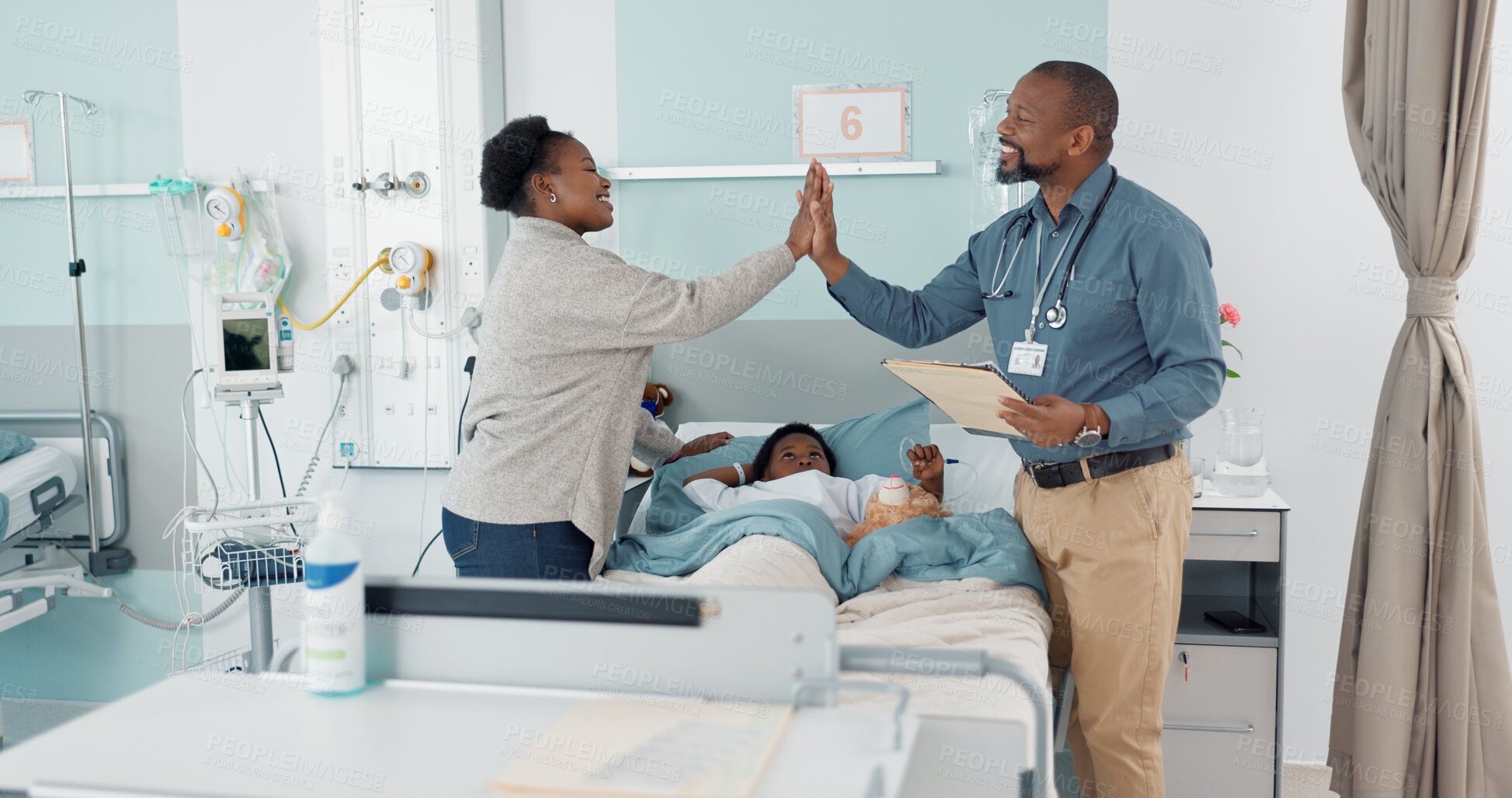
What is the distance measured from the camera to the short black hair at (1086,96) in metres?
1.94

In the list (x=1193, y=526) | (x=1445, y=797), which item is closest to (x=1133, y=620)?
(x=1193, y=526)

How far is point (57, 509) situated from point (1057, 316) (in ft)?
10.2

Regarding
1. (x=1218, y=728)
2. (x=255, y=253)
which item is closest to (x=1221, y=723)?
(x=1218, y=728)

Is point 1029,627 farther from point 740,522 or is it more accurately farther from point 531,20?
point 531,20


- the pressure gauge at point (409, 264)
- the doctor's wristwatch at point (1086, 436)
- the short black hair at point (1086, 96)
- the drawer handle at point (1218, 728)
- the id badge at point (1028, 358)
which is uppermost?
the short black hair at point (1086, 96)

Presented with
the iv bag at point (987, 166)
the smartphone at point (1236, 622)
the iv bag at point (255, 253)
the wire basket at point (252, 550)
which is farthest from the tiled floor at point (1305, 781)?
the iv bag at point (255, 253)

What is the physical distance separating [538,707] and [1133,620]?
4.06ft

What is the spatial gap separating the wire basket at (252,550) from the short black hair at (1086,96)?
2.08 metres

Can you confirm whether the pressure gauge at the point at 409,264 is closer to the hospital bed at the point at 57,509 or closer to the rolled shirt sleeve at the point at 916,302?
the hospital bed at the point at 57,509

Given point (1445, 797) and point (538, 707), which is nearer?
point (538, 707)

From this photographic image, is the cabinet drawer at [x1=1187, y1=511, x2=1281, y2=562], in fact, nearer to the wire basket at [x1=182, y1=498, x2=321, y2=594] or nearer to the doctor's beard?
the doctor's beard

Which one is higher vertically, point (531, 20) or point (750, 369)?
point (531, 20)

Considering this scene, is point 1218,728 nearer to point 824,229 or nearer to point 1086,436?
point 1086,436

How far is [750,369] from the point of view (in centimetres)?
316
